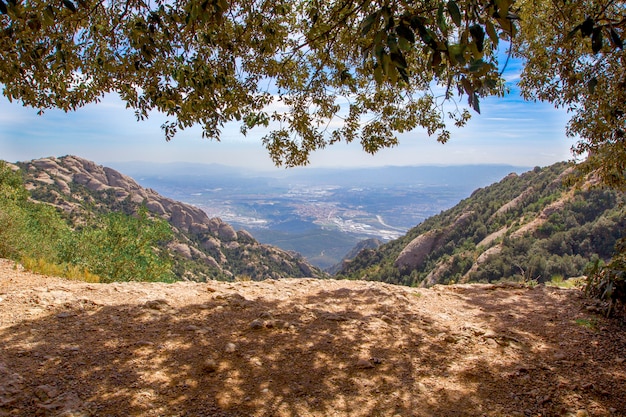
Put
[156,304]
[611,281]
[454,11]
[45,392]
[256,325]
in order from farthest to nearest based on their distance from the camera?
[611,281]
[156,304]
[256,325]
[45,392]
[454,11]

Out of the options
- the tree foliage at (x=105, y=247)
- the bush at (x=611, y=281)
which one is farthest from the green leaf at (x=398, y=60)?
the tree foliage at (x=105, y=247)

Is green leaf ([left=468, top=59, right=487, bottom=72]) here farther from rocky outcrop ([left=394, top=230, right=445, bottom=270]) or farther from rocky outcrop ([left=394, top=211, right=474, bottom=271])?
rocky outcrop ([left=394, top=230, right=445, bottom=270])

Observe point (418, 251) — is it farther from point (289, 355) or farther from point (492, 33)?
point (492, 33)

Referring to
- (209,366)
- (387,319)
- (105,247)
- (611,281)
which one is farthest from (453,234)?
(209,366)

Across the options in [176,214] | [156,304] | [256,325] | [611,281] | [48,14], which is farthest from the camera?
[176,214]

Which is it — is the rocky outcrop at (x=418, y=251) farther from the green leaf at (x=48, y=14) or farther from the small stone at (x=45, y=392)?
the green leaf at (x=48, y=14)

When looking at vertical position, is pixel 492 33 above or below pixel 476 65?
above

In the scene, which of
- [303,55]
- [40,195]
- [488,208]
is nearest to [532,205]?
[488,208]
